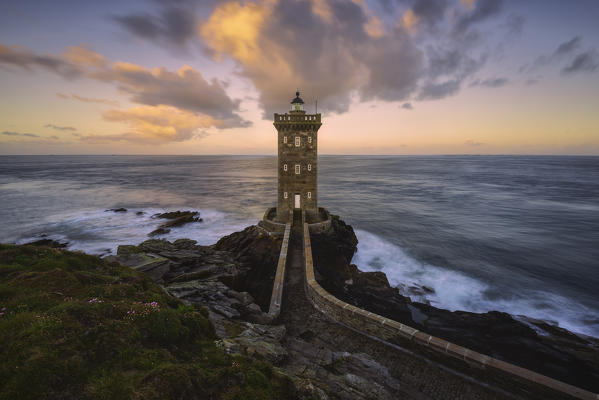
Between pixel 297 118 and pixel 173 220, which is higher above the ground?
pixel 297 118

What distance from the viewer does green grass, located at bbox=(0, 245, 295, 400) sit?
360 centimetres

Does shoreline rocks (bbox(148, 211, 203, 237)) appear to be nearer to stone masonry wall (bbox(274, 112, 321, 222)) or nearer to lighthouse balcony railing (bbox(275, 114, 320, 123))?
stone masonry wall (bbox(274, 112, 321, 222))

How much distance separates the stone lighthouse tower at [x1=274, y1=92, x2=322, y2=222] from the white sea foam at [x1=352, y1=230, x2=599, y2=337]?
6945 millimetres

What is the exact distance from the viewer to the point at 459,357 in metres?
7.33

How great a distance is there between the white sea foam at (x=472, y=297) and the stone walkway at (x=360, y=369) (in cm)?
927

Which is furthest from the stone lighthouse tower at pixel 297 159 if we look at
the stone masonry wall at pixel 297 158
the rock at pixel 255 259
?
the rock at pixel 255 259

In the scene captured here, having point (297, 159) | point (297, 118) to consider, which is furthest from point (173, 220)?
point (297, 118)

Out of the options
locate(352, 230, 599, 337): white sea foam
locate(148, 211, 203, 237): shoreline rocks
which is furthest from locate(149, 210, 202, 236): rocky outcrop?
locate(352, 230, 599, 337): white sea foam

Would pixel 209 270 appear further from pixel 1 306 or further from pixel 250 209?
pixel 250 209

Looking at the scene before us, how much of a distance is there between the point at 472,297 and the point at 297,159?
610 inches

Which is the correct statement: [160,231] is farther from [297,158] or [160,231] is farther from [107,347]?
[107,347]

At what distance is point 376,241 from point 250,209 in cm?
2054

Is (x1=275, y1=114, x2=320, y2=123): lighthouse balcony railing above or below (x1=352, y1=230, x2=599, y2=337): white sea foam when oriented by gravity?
above

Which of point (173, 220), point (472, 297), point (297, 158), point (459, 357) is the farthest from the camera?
point (173, 220)
